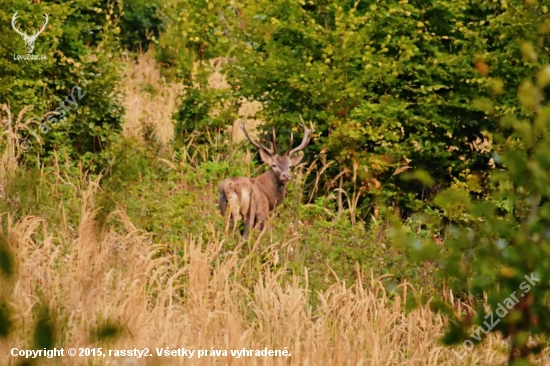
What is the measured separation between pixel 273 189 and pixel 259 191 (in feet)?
0.88

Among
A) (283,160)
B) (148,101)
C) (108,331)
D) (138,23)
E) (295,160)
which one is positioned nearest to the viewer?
(108,331)

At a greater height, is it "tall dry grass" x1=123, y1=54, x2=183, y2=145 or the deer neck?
"tall dry grass" x1=123, y1=54, x2=183, y2=145

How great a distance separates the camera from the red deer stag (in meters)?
9.61

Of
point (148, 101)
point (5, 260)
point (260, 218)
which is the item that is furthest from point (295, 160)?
point (5, 260)

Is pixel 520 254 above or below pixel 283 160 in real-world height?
below

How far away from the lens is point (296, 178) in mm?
10680

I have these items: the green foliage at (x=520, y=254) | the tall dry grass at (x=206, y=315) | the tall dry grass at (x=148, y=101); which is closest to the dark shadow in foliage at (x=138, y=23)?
the tall dry grass at (x=148, y=101)

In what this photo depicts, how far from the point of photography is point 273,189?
1034 cm

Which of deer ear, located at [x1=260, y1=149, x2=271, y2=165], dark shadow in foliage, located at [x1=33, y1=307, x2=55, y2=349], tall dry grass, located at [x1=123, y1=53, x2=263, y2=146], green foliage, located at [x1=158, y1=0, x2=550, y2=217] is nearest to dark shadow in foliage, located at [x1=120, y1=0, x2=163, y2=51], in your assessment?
tall dry grass, located at [x1=123, y1=53, x2=263, y2=146]

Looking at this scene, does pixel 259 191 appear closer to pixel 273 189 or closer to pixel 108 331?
pixel 273 189

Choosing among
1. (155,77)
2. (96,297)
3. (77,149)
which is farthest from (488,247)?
(155,77)

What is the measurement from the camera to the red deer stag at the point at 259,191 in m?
9.61

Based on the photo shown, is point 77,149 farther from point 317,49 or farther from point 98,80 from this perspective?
point 317,49

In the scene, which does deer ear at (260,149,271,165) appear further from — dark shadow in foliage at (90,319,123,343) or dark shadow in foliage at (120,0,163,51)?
dark shadow in foliage at (120,0,163,51)
